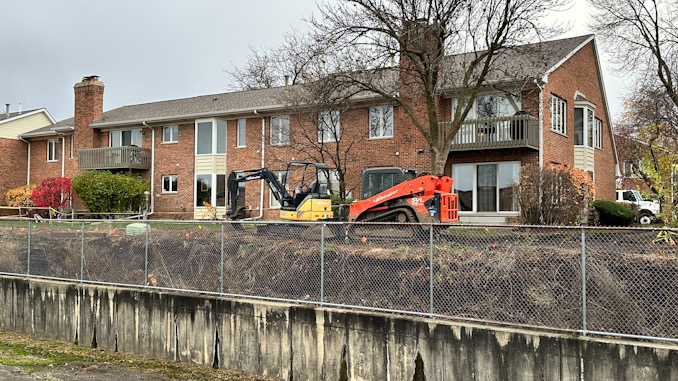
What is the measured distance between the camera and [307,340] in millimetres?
10156

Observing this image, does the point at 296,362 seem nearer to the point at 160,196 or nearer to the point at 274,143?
the point at 274,143

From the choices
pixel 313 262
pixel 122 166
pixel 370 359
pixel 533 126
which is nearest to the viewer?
pixel 370 359

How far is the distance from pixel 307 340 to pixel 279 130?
20.0m

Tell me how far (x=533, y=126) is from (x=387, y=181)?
7820 millimetres

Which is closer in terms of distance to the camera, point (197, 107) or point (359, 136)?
point (359, 136)

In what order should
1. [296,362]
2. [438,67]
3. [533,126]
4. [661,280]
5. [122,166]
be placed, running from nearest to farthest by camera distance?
[661,280]
[296,362]
[438,67]
[533,126]
[122,166]

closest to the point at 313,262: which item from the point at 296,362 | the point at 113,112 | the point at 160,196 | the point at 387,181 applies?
the point at 296,362

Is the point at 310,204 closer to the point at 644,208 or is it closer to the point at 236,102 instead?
the point at 236,102

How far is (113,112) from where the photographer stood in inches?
1512

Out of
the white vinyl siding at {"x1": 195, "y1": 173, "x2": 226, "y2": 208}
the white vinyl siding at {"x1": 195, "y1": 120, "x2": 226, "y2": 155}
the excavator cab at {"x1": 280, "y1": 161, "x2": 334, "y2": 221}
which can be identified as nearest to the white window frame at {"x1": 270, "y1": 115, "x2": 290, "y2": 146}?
the white vinyl siding at {"x1": 195, "y1": 120, "x2": 226, "y2": 155}

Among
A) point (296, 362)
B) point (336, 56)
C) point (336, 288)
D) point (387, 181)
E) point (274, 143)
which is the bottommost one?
point (296, 362)

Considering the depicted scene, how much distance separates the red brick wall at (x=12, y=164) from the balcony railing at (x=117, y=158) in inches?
299

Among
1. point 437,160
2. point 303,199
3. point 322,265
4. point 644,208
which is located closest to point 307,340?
point 322,265

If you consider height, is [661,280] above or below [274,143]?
below
